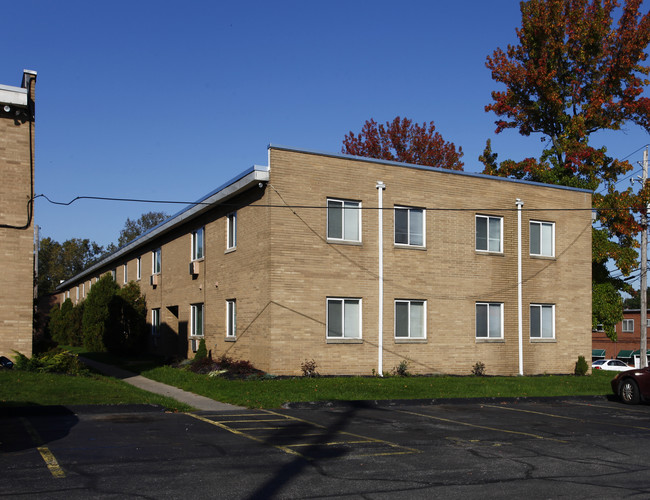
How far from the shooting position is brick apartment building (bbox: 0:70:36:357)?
1792 cm

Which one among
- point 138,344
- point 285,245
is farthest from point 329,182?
point 138,344

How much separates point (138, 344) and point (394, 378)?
658 inches

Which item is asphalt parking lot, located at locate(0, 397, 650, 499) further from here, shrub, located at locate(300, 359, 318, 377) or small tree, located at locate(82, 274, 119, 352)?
small tree, located at locate(82, 274, 119, 352)

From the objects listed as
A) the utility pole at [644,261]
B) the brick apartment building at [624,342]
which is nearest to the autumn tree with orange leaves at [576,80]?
the utility pole at [644,261]

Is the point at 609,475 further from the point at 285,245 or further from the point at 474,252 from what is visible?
the point at 474,252

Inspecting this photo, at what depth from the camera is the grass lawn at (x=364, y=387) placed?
16453 millimetres

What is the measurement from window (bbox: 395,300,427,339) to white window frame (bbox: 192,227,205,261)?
27.4ft

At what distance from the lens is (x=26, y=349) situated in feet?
59.2

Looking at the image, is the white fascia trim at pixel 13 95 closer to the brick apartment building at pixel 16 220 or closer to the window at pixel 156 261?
the brick apartment building at pixel 16 220

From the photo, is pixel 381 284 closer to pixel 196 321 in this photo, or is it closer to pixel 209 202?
pixel 209 202

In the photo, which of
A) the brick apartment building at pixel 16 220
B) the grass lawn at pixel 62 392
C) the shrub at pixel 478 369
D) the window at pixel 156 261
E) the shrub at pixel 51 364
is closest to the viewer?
the grass lawn at pixel 62 392

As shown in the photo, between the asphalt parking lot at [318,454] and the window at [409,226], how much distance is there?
341 inches

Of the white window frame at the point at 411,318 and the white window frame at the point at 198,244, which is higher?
the white window frame at the point at 198,244

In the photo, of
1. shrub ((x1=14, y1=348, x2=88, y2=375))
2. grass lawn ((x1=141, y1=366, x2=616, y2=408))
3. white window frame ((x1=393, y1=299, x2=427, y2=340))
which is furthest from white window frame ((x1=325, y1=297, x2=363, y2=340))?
shrub ((x1=14, y1=348, x2=88, y2=375))
